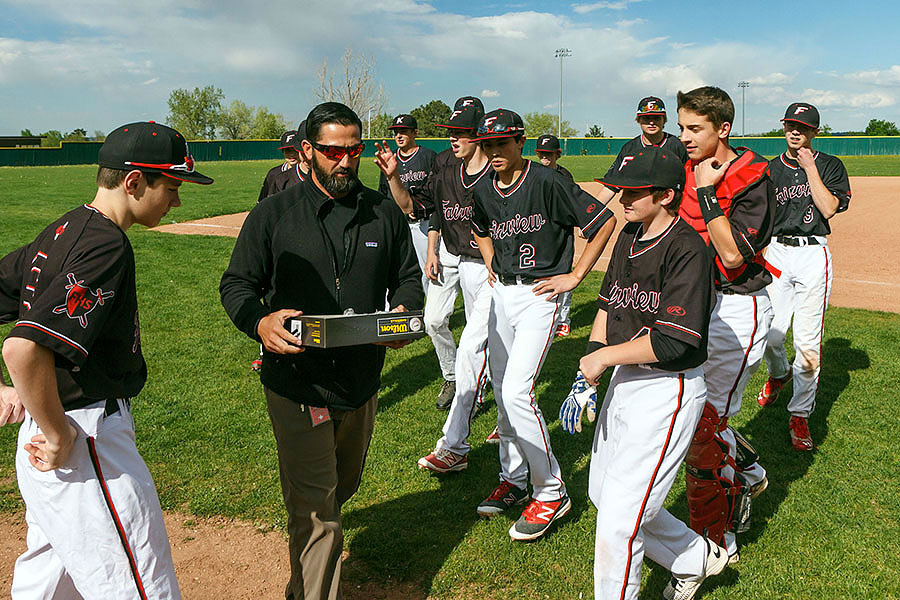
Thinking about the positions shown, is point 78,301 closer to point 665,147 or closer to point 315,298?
point 315,298

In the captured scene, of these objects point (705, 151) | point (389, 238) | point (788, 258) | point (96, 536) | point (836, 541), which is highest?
point (705, 151)

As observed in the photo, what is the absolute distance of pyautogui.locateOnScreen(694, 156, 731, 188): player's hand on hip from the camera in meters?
4.24

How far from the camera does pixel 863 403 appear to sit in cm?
671

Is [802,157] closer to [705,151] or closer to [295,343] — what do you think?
[705,151]

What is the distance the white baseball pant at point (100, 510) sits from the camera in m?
2.53

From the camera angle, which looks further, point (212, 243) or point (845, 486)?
point (212, 243)

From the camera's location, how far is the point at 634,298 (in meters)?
3.45

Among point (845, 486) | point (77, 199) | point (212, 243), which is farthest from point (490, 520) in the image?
point (77, 199)

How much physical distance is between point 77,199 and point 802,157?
2394cm

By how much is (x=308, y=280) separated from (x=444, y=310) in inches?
154

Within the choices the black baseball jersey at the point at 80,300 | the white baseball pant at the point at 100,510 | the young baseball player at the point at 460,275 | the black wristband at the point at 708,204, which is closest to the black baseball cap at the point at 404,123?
the young baseball player at the point at 460,275

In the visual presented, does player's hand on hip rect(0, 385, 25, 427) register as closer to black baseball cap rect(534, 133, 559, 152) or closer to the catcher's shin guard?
the catcher's shin guard

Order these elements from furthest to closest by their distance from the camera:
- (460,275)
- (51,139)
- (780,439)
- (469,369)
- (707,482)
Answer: (51,139), (460,275), (780,439), (469,369), (707,482)

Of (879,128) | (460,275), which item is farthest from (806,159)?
(879,128)
